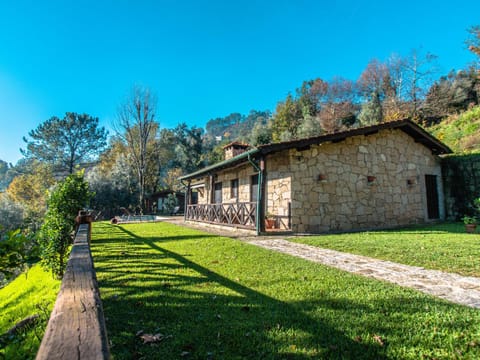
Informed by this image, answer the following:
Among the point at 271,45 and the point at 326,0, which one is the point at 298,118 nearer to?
the point at 271,45

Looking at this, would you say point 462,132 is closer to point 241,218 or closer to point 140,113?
point 241,218

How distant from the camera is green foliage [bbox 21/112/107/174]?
3102cm

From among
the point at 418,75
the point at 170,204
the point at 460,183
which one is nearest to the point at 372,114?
the point at 418,75

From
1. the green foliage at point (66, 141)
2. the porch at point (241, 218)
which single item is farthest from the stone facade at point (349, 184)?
the green foliage at point (66, 141)

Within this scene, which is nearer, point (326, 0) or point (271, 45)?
point (326, 0)

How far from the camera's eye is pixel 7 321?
138 inches

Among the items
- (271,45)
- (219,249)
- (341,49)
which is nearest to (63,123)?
(271,45)

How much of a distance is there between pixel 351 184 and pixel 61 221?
8.65m

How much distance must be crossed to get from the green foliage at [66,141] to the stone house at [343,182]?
29487mm

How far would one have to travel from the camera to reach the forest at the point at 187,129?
66.6ft

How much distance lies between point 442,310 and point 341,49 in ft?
73.5

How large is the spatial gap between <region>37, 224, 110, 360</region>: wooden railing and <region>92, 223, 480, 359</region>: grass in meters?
0.91

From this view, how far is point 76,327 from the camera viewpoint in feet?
2.72

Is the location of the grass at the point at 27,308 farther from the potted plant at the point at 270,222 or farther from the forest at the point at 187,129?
the forest at the point at 187,129
